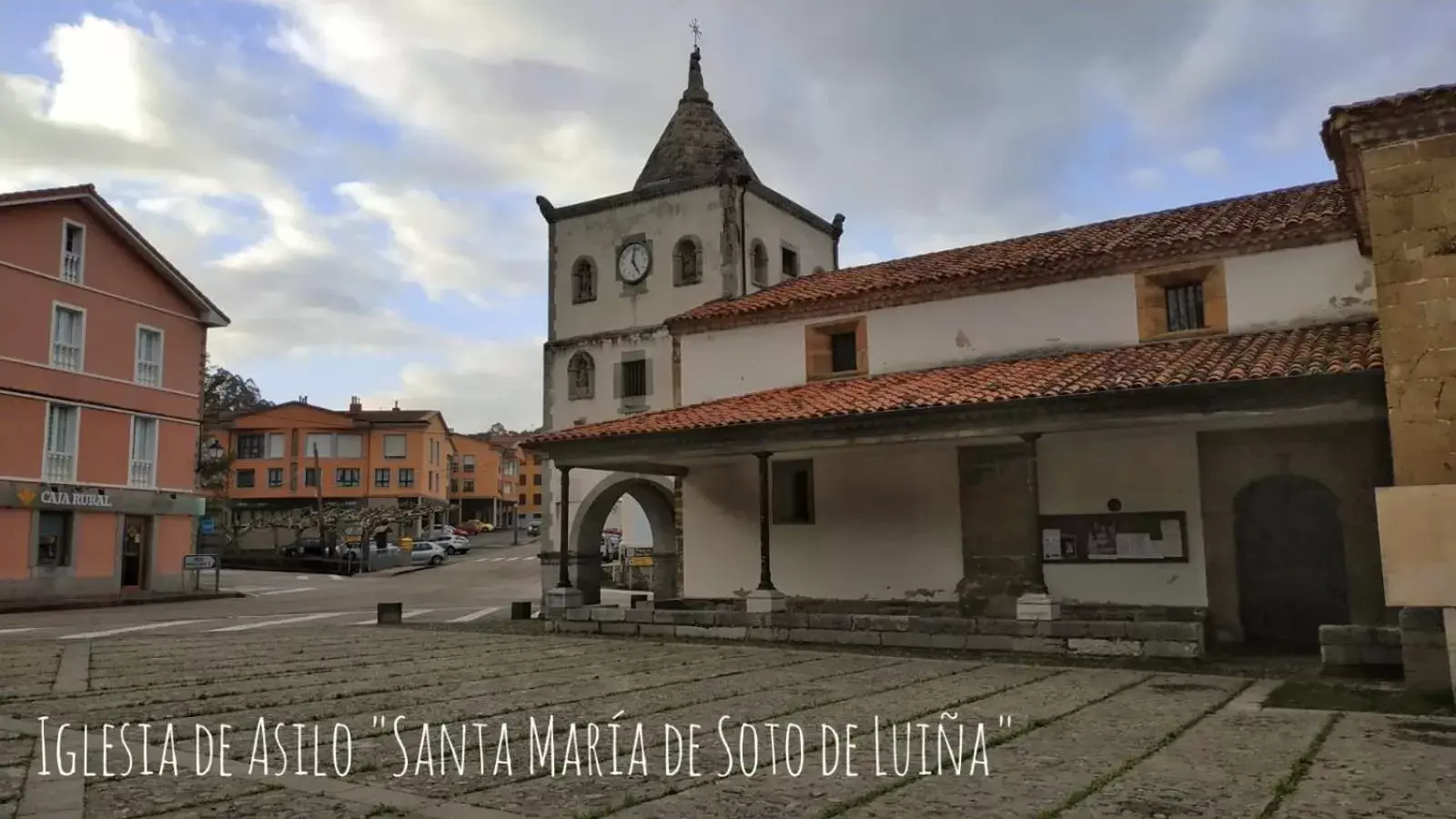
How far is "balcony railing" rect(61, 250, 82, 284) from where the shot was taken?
2506cm

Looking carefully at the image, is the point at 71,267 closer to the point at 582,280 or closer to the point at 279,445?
the point at 582,280

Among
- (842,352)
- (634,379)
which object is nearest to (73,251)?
(634,379)

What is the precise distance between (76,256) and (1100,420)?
24991 mm

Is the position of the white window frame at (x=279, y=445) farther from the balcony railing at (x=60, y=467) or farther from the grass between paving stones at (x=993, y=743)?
the grass between paving stones at (x=993, y=743)

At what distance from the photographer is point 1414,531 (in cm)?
798

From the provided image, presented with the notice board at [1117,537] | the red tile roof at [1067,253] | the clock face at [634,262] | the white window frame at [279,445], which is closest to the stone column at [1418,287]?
the notice board at [1117,537]

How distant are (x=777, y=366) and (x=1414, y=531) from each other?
11.4 metres

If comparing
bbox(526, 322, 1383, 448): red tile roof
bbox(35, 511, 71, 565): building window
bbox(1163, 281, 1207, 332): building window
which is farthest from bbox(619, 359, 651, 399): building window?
bbox(35, 511, 71, 565): building window

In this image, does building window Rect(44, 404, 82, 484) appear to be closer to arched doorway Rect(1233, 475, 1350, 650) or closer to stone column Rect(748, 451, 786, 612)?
stone column Rect(748, 451, 786, 612)

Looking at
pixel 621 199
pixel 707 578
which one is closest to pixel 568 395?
pixel 621 199

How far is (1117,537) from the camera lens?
13.9 meters

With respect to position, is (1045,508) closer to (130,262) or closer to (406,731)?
(406,731)

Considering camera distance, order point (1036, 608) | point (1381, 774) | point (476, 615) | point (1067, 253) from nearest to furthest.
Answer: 1. point (1381, 774)
2. point (1036, 608)
3. point (1067, 253)
4. point (476, 615)

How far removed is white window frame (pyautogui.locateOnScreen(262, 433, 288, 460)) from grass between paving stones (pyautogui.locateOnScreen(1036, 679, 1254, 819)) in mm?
61081
